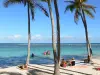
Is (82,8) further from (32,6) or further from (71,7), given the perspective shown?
(32,6)

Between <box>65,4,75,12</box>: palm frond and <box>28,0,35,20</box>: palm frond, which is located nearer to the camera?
<box>28,0,35,20</box>: palm frond

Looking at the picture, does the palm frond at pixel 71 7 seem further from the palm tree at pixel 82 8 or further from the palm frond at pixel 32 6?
the palm frond at pixel 32 6

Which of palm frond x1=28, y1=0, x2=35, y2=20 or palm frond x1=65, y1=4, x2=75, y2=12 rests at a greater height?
palm frond x1=65, y1=4, x2=75, y2=12

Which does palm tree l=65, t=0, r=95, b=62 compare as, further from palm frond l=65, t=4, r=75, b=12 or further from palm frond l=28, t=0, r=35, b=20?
palm frond l=28, t=0, r=35, b=20

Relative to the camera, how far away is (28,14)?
31531 millimetres

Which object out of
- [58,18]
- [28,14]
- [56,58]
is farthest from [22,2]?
[56,58]

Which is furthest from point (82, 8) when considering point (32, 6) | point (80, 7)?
point (32, 6)

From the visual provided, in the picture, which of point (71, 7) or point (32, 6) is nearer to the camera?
point (32, 6)

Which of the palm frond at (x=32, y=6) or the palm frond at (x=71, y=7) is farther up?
the palm frond at (x=71, y=7)

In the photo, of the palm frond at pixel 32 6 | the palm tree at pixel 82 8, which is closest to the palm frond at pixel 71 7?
the palm tree at pixel 82 8

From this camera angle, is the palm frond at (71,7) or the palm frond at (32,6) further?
the palm frond at (71,7)

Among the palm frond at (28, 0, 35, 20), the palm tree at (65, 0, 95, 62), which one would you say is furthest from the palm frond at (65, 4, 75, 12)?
the palm frond at (28, 0, 35, 20)

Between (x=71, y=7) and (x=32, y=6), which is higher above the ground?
(x=71, y=7)

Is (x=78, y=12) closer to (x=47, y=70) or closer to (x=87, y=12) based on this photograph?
(x=87, y=12)
